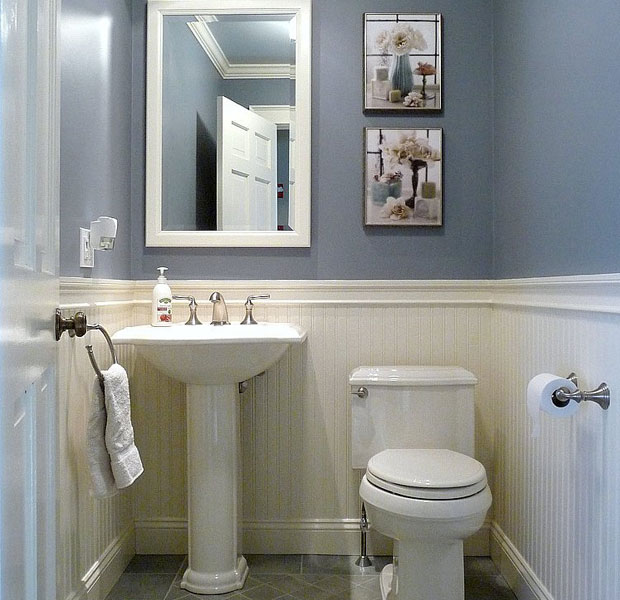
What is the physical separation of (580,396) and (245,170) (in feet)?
4.93

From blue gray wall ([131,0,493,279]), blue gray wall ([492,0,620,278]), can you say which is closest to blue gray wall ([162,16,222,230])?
blue gray wall ([131,0,493,279])

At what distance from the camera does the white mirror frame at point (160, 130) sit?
2434 millimetres

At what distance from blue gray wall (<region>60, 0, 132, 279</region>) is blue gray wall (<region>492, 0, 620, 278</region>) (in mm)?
1242

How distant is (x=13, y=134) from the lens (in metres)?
0.92

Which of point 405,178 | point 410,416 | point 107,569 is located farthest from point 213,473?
point 405,178

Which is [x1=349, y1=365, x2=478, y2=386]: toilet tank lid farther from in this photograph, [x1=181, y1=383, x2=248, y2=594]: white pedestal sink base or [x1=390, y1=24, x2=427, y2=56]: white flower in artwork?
[x1=390, y1=24, x2=427, y2=56]: white flower in artwork

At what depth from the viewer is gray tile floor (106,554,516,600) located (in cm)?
210

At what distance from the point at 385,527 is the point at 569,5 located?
1487 millimetres

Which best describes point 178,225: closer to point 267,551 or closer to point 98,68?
point 98,68

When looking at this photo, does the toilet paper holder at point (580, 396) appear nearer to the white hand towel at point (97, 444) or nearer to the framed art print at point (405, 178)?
the framed art print at point (405, 178)

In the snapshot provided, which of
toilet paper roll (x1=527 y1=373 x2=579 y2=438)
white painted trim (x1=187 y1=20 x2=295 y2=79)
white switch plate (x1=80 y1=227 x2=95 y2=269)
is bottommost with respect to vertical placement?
toilet paper roll (x1=527 y1=373 x2=579 y2=438)

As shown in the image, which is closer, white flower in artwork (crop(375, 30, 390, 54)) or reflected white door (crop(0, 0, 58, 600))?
reflected white door (crop(0, 0, 58, 600))

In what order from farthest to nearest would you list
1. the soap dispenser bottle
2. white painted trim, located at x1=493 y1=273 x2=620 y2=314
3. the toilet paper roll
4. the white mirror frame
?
the white mirror frame < the soap dispenser bottle < the toilet paper roll < white painted trim, located at x1=493 y1=273 x2=620 y2=314

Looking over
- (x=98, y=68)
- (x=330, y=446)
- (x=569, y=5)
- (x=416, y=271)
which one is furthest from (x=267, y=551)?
(x=569, y=5)
